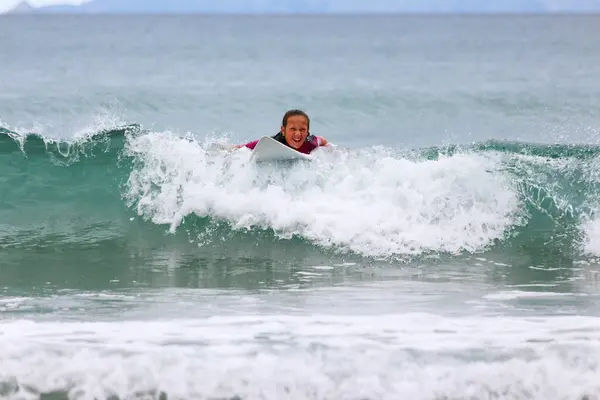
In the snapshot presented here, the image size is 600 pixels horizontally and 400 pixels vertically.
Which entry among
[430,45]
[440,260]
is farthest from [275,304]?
[430,45]

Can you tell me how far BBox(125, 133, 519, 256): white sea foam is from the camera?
6766 millimetres

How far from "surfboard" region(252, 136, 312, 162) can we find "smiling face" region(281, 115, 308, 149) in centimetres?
7

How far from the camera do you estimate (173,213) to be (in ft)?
24.4

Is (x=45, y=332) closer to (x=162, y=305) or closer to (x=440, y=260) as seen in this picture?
(x=162, y=305)

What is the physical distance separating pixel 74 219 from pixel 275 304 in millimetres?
3287

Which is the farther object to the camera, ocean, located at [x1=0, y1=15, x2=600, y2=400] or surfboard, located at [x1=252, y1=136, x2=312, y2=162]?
surfboard, located at [x1=252, y1=136, x2=312, y2=162]

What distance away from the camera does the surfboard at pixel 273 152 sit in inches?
277

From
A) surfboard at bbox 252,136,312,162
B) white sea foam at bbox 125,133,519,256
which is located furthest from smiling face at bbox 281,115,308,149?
white sea foam at bbox 125,133,519,256

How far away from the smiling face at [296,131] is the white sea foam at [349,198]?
236 mm

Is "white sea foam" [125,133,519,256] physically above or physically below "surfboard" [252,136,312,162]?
below

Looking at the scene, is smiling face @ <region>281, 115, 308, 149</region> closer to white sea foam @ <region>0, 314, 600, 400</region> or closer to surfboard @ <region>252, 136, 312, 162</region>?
surfboard @ <region>252, 136, 312, 162</region>

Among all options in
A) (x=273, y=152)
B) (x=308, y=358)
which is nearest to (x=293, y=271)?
(x=273, y=152)

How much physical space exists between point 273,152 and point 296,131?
0.98 feet

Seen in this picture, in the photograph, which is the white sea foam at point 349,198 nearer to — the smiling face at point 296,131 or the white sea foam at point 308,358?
the smiling face at point 296,131
